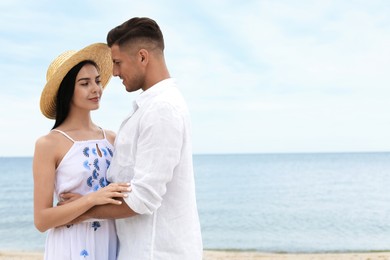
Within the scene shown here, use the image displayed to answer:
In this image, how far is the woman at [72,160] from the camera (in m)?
2.63

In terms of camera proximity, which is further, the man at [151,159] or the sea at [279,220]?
the sea at [279,220]

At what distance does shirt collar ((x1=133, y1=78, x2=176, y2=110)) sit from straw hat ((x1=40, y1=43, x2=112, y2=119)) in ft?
1.75

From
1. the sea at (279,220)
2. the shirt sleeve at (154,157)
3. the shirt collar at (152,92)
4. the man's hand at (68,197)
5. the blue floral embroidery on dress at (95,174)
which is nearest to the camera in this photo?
the shirt sleeve at (154,157)

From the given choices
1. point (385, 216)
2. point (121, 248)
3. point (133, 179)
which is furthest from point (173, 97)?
point (385, 216)

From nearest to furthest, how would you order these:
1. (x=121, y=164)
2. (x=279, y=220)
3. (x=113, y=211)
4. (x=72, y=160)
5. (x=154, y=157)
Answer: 1. (x=154, y=157)
2. (x=113, y=211)
3. (x=121, y=164)
4. (x=72, y=160)
5. (x=279, y=220)

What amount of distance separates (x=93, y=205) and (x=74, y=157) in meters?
0.42

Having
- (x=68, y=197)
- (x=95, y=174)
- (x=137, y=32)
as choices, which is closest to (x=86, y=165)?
(x=95, y=174)

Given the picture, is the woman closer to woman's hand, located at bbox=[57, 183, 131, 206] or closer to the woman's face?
the woman's face

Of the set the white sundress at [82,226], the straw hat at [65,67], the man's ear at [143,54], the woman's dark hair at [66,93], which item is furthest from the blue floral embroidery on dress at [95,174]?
the man's ear at [143,54]

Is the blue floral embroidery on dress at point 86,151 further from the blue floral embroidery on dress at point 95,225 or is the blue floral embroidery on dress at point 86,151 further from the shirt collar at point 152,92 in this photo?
the shirt collar at point 152,92

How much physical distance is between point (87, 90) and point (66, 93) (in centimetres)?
13

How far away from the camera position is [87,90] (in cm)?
277

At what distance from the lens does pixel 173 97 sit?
2.35 meters

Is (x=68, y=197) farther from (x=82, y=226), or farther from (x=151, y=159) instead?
(x=151, y=159)
